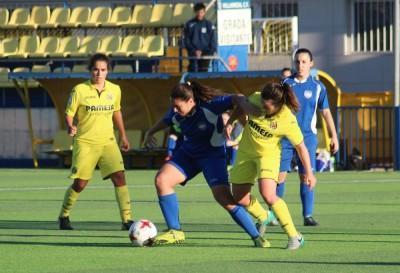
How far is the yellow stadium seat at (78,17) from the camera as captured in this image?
33.2 m

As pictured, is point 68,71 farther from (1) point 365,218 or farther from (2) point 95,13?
(1) point 365,218

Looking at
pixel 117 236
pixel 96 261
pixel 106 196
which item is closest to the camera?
pixel 96 261

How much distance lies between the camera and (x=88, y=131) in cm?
1379

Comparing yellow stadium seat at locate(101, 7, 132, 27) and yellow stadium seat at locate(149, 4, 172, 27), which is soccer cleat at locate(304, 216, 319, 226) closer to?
yellow stadium seat at locate(149, 4, 172, 27)

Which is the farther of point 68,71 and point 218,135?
point 68,71

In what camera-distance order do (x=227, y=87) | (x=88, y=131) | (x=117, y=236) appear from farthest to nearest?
(x=227, y=87)
(x=88, y=131)
(x=117, y=236)

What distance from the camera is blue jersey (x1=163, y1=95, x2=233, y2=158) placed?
11648mm

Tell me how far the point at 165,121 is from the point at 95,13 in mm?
21439

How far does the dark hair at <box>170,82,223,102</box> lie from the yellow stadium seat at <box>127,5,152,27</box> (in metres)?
20.9

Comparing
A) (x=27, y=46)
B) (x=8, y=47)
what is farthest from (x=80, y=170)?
(x=8, y=47)

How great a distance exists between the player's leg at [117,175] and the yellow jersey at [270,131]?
2.46 m

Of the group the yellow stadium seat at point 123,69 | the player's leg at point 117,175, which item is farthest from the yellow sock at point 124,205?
the yellow stadium seat at point 123,69

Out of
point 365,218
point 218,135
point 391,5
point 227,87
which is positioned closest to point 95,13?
point 227,87

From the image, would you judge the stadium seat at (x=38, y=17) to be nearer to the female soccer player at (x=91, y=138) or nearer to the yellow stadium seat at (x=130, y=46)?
the yellow stadium seat at (x=130, y=46)
